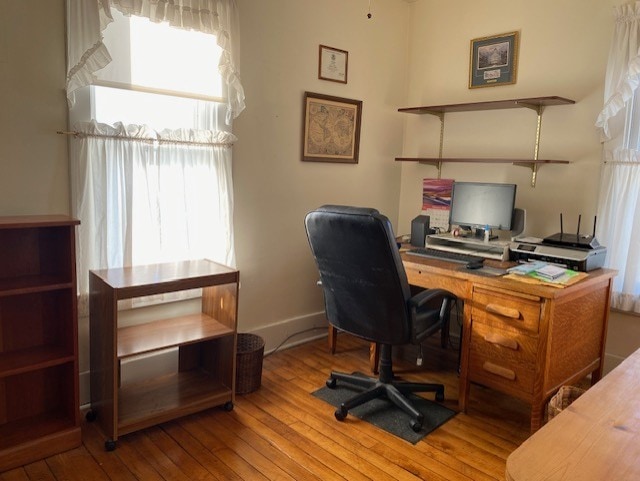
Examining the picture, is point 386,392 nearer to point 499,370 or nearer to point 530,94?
point 499,370

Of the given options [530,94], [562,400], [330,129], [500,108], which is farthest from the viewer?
[330,129]

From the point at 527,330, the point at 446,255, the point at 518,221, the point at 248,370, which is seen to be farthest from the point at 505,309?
the point at 248,370

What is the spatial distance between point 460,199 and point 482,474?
1.69m

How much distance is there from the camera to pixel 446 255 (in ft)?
9.56

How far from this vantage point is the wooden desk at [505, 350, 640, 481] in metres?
0.87

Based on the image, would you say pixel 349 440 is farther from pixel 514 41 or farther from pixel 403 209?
pixel 514 41

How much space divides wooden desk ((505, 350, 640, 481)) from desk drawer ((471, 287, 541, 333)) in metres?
1.10

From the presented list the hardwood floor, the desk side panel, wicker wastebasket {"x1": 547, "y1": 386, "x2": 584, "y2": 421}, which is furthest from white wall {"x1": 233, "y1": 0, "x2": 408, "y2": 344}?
wicker wastebasket {"x1": 547, "y1": 386, "x2": 584, "y2": 421}

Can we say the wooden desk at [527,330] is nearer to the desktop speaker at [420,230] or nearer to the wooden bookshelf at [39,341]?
the desktop speaker at [420,230]

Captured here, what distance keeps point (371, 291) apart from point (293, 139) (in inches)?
54.3

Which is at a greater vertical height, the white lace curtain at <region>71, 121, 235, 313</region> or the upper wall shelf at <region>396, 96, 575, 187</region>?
the upper wall shelf at <region>396, 96, 575, 187</region>

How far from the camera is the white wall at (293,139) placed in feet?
9.95

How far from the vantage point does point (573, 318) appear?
2414 mm

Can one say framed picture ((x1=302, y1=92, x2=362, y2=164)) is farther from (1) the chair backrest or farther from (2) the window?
(1) the chair backrest
